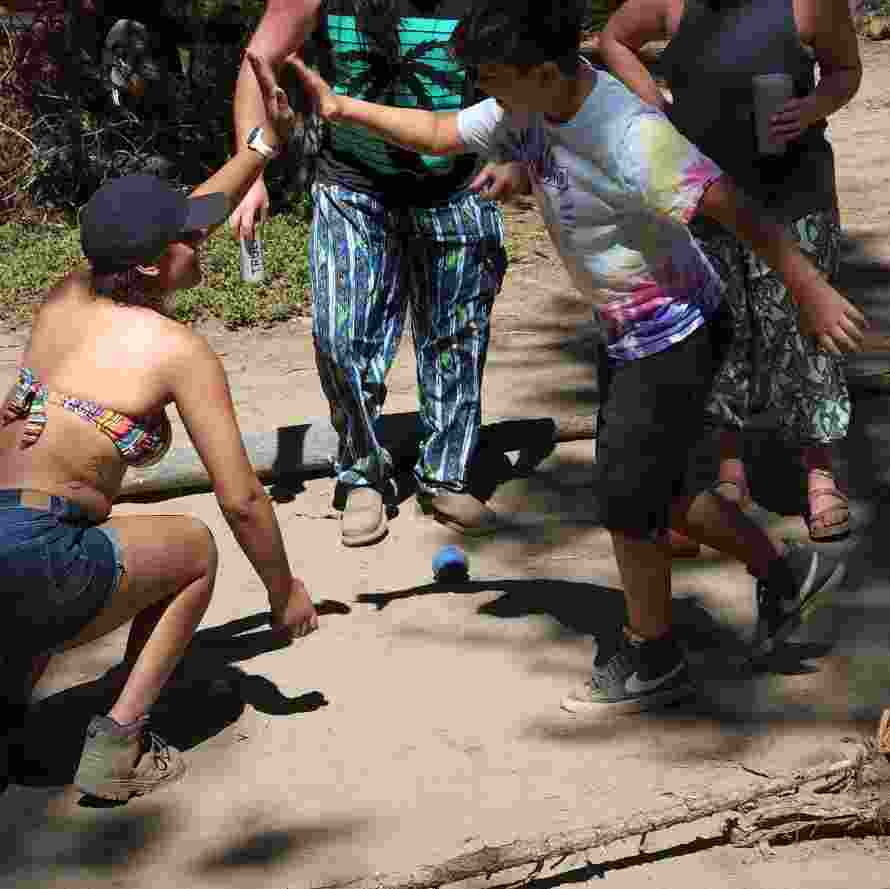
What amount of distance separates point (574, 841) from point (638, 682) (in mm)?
794

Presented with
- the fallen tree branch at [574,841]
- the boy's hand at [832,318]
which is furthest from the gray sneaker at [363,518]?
the boy's hand at [832,318]

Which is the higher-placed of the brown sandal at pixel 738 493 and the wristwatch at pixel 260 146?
the wristwatch at pixel 260 146

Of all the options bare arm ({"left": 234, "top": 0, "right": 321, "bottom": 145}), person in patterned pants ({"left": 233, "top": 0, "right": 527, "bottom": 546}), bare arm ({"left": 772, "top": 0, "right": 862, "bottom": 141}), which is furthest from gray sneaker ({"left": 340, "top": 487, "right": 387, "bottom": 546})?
bare arm ({"left": 772, "top": 0, "right": 862, "bottom": 141})

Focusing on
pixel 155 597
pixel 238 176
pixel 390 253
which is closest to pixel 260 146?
pixel 238 176

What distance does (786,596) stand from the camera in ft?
13.5

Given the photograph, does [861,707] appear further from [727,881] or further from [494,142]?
[494,142]

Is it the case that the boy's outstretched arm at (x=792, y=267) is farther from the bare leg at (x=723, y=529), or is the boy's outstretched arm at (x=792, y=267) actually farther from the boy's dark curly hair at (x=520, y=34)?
the bare leg at (x=723, y=529)

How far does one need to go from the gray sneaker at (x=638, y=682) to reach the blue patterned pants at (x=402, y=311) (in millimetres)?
1361

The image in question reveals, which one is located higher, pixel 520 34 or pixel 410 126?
pixel 520 34

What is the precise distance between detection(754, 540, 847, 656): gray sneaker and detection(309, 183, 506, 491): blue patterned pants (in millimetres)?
1346

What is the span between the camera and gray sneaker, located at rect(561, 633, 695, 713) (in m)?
3.96

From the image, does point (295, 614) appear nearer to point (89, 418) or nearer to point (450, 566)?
point (89, 418)

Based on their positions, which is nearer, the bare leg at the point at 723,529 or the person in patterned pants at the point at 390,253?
the bare leg at the point at 723,529

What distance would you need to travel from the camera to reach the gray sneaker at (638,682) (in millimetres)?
3955
